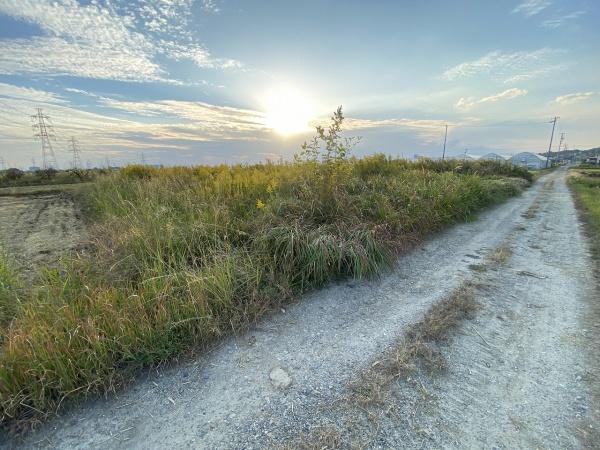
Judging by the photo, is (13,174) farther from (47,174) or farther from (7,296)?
(7,296)

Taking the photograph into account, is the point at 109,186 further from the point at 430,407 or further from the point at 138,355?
the point at 430,407

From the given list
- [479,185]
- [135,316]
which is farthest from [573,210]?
[135,316]

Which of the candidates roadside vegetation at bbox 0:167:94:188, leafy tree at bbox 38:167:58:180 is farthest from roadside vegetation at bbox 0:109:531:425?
leafy tree at bbox 38:167:58:180

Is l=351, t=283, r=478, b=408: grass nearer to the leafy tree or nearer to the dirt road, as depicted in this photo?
the dirt road

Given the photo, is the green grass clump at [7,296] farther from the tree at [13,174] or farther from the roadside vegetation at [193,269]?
the tree at [13,174]

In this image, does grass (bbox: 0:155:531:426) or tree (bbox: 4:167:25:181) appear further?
tree (bbox: 4:167:25:181)

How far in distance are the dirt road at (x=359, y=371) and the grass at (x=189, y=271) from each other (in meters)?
0.24

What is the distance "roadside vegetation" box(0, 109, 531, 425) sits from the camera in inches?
84.0

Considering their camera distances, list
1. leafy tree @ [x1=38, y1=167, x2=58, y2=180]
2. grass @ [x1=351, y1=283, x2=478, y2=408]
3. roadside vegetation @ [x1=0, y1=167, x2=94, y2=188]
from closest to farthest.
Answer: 1. grass @ [x1=351, y1=283, x2=478, y2=408]
2. roadside vegetation @ [x1=0, y1=167, x2=94, y2=188]
3. leafy tree @ [x1=38, y1=167, x2=58, y2=180]

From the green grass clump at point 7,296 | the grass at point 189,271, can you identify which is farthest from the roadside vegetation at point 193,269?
the green grass clump at point 7,296

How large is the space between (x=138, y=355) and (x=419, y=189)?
6645 millimetres

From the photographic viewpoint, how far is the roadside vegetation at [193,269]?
7.00 ft

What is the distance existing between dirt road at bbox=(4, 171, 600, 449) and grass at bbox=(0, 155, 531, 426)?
24 cm

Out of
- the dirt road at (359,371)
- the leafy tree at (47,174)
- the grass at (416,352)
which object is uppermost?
the leafy tree at (47,174)
